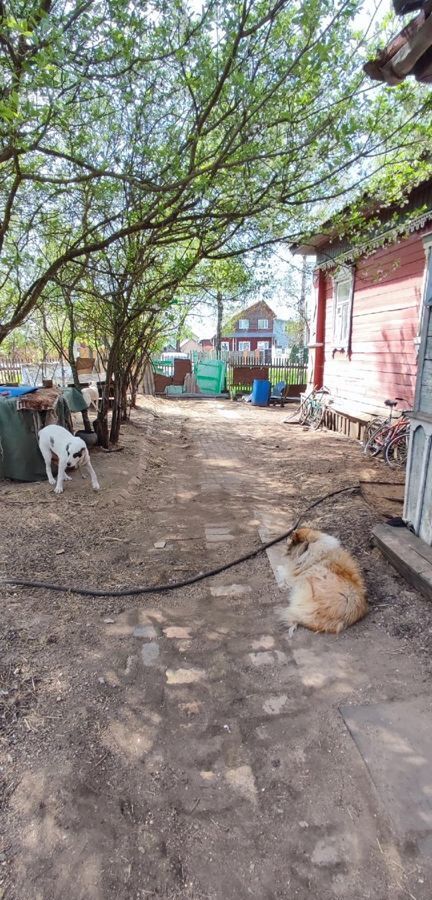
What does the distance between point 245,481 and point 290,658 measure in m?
4.07

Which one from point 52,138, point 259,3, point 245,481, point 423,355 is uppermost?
point 259,3

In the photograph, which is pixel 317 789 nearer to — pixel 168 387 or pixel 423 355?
pixel 423 355

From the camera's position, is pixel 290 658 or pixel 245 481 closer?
pixel 290 658

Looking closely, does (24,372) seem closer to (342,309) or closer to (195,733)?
(342,309)

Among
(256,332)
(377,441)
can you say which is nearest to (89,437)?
(377,441)

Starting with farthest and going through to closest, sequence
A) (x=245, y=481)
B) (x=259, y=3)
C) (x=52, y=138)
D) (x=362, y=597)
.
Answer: (x=245, y=481), (x=52, y=138), (x=259, y=3), (x=362, y=597)

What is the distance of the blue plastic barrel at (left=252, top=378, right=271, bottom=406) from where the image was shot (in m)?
17.1

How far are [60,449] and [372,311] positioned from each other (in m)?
6.78

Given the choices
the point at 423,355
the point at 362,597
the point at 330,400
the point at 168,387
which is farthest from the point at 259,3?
the point at 168,387

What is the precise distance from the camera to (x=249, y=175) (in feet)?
15.0

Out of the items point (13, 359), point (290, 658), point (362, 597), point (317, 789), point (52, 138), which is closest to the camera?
point (317, 789)

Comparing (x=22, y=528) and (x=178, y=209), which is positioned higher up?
(x=178, y=209)

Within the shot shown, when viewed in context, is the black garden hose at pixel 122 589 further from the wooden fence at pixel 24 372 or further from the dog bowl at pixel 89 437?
the wooden fence at pixel 24 372

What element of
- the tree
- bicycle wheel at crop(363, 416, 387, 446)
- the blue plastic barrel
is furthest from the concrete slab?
the blue plastic barrel
